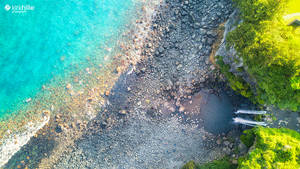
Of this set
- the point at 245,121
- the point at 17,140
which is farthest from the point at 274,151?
the point at 17,140

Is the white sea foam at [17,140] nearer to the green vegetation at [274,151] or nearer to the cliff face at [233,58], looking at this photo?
the cliff face at [233,58]

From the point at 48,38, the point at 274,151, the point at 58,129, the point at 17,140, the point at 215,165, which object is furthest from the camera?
the point at 48,38

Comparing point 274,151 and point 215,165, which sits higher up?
point 274,151

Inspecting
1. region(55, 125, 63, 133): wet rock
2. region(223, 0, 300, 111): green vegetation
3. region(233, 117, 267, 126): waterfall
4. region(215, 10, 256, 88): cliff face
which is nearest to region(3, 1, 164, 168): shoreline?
region(55, 125, 63, 133): wet rock

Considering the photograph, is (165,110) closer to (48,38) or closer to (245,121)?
(245,121)

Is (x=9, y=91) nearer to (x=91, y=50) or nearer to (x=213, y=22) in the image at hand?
(x=91, y=50)

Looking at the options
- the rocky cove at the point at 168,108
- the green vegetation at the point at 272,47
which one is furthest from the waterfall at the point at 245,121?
the green vegetation at the point at 272,47
